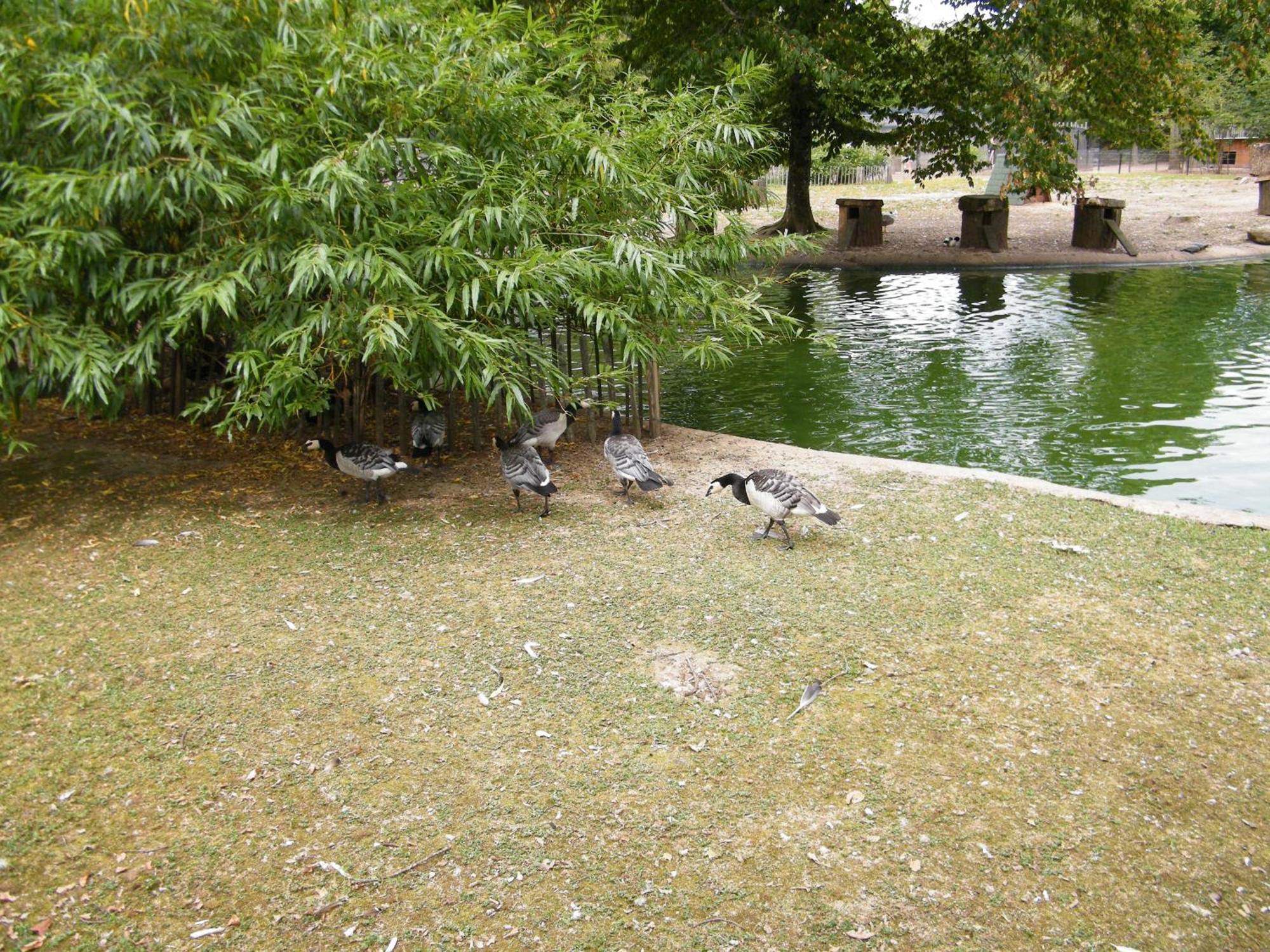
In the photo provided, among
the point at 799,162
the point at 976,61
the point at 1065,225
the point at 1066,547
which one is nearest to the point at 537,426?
the point at 1066,547

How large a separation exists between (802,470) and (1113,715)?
338 cm

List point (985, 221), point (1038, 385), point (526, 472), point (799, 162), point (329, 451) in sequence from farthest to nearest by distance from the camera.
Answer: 1. point (799, 162)
2. point (985, 221)
3. point (1038, 385)
4. point (329, 451)
5. point (526, 472)

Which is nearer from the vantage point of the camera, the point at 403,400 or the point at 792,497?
the point at 792,497

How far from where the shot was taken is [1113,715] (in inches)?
162

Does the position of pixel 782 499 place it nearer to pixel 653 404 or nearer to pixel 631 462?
pixel 631 462

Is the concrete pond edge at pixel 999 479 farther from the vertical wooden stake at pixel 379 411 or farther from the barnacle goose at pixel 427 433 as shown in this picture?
the vertical wooden stake at pixel 379 411

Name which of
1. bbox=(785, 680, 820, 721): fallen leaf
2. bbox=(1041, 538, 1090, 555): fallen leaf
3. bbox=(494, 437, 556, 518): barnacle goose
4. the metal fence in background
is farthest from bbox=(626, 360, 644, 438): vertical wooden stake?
the metal fence in background

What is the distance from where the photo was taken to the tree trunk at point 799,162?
1956 centimetres

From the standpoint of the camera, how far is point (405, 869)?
332 cm

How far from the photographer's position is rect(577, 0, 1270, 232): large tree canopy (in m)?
12.3

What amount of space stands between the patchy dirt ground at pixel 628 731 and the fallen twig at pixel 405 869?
0.05ft

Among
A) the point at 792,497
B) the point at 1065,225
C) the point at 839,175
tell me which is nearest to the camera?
the point at 792,497

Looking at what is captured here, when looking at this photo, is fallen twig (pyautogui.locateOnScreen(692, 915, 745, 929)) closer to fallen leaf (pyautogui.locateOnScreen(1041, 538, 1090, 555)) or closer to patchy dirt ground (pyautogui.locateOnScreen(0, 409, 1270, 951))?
patchy dirt ground (pyautogui.locateOnScreen(0, 409, 1270, 951))

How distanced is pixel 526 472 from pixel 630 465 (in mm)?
688
